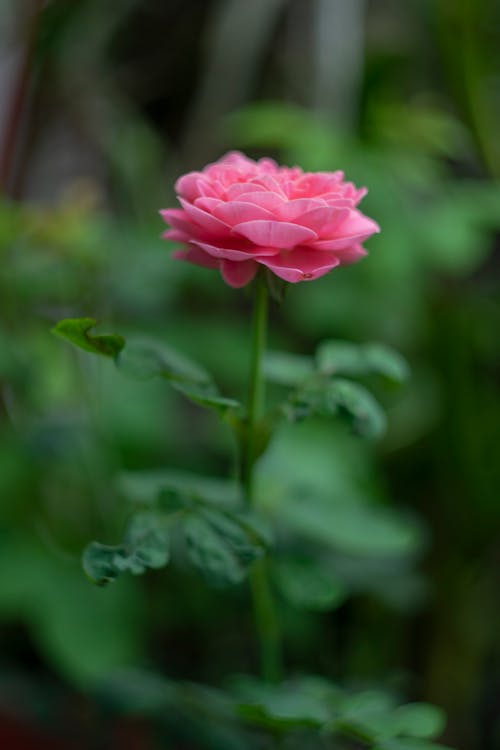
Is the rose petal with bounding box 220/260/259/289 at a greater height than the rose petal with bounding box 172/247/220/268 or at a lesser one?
lesser

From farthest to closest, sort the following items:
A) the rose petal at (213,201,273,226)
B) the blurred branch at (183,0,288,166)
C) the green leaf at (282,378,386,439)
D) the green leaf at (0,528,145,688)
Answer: the blurred branch at (183,0,288,166) → the green leaf at (0,528,145,688) → the green leaf at (282,378,386,439) → the rose petal at (213,201,273,226)

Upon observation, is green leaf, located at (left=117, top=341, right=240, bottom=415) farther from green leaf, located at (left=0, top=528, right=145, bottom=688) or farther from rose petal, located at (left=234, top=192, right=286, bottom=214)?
green leaf, located at (left=0, top=528, right=145, bottom=688)

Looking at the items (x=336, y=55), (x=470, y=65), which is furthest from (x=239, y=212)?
(x=336, y=55)

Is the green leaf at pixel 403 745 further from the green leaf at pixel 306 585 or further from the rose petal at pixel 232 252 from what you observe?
the rose petal at pixel 232 252

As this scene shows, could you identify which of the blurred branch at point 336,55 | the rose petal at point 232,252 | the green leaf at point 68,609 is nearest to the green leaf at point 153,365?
the rose petal at point 232,252

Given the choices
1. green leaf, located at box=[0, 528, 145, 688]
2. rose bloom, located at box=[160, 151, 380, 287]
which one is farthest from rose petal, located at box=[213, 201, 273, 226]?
green leaf, located at box=[0, 528, 145, 688]

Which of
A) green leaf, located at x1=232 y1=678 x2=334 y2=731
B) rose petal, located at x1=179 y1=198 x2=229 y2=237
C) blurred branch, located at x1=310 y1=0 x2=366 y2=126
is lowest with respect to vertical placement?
green leaf, located at x1=232 y1=678 x2=334 y2=731

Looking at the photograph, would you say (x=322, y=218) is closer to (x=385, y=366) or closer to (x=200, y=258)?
(x=200, y=258)
